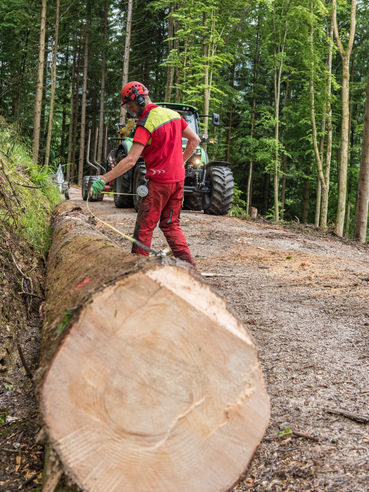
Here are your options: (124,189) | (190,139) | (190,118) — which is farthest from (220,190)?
(190,139)

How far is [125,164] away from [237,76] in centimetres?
2927

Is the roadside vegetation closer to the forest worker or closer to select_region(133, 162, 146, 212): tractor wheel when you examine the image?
the forest worker

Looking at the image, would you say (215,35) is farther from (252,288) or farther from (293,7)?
(252,288)

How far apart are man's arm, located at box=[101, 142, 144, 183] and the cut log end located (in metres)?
2.47

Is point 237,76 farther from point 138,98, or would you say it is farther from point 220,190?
point 138,98

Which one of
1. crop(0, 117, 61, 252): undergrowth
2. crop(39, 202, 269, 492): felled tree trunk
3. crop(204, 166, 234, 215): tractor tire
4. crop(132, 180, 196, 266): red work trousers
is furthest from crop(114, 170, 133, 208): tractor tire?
crop(39, 202, 269, 492): felled tree trunk

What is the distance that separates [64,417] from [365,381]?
2.29 metres

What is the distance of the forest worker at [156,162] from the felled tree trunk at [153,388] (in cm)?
254

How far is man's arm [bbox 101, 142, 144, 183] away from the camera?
13.5 ft

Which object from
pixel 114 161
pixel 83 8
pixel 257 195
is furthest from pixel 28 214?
pixel 257 195

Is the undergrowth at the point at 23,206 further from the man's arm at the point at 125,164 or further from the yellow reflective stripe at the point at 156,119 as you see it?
the yellow reflective stripe at the point at 156,119

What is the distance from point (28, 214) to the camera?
5.23 meters

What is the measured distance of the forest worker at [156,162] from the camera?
14.0 feet

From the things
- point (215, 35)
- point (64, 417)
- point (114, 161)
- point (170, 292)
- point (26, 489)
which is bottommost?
point (26, 489)
